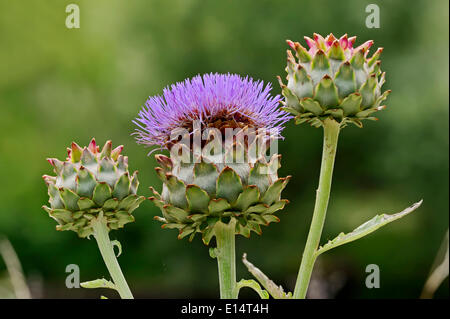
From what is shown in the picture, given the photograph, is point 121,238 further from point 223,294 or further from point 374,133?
point 223,294

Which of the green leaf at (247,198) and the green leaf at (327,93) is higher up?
the green leaf at (327,93)

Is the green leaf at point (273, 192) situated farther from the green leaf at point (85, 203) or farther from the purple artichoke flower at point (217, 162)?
the green leaf at point (85, 203)

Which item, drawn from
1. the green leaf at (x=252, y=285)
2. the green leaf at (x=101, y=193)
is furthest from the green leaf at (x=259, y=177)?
the green leaf at (x=101, y=193)

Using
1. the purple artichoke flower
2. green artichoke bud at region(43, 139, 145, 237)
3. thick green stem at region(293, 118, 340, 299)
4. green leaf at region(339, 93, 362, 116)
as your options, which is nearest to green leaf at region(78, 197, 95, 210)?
green artichoke bud at region(43, 139, 145, 237)

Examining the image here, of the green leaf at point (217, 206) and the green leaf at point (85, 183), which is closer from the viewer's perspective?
the green leaf at point (217, 206)

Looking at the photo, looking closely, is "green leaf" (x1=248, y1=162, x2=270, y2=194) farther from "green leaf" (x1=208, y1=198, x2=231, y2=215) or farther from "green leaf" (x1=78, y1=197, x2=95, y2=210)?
"green leaf" (x1=78, y1=197, x2=95, y2=210)

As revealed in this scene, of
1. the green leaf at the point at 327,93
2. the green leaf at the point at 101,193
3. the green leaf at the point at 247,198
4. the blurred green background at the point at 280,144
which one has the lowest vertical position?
the green leaf at the point at 247,198

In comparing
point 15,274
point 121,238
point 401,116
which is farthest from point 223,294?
point 121,238
